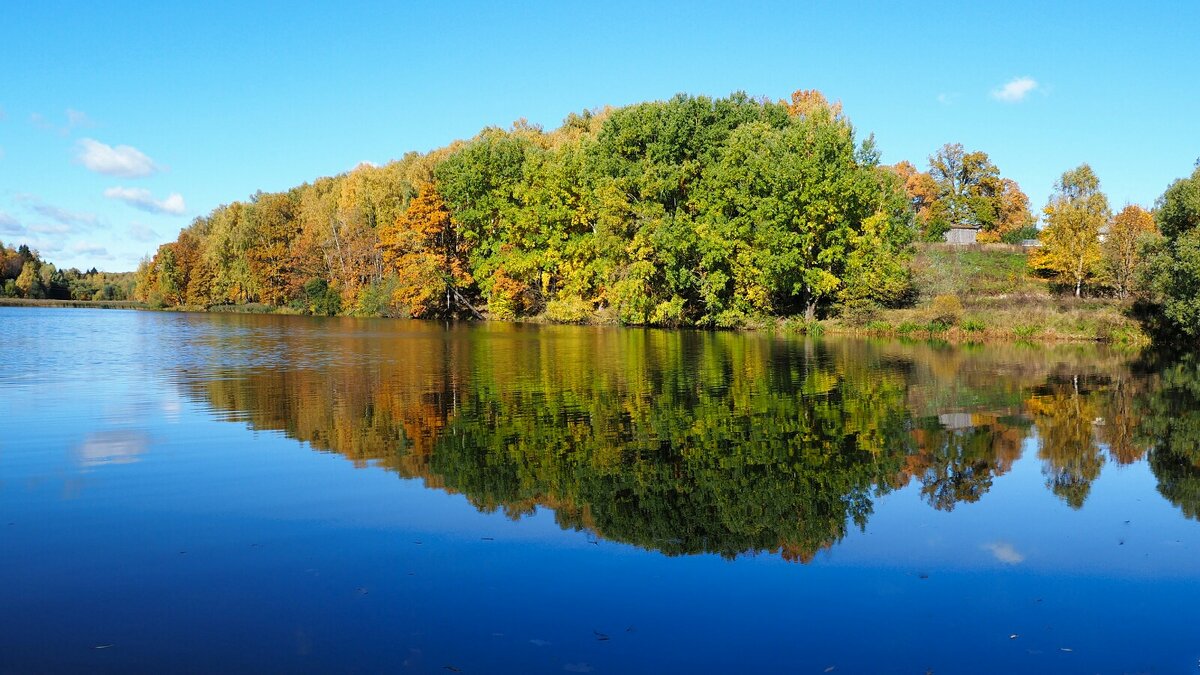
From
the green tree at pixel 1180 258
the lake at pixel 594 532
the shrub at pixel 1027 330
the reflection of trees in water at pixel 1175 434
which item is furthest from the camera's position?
the shrub at pixel 1027 330

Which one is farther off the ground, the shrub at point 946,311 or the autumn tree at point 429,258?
the autumn tree at point 429,258

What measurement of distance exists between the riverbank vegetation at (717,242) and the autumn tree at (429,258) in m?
0.19

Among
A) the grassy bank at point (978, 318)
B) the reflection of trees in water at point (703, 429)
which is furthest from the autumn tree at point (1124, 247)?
the reflection of trees in water at point (703, 429)

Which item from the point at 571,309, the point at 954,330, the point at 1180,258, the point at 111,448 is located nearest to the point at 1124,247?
the point at 954,330

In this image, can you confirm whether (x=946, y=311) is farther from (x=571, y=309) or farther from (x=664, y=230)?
(x=571, y=309)

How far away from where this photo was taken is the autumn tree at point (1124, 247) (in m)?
52.8

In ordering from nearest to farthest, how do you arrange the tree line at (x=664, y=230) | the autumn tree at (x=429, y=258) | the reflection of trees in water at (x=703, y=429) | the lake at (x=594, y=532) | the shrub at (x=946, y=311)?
the lake at (x=594, y=532), the reflection of trees in water at (x=703, y=429), the shrub at (x=946, y=311), the tree line at (x=664, y=230), the autumn tree at (x=429, y=258)

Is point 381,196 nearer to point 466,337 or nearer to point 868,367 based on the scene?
point 466,337

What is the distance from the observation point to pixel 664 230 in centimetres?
5269

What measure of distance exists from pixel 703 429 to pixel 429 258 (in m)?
57.2

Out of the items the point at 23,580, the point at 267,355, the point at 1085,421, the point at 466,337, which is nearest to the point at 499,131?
the point at 466,337

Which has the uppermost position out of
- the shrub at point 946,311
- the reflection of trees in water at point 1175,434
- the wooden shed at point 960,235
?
the wooden shed at point 960,235

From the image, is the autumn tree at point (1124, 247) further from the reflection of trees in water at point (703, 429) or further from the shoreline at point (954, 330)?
the reflection of trees in water at point (703, 429)

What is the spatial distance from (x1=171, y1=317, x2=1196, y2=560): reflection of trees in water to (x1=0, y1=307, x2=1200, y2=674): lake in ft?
0.32
